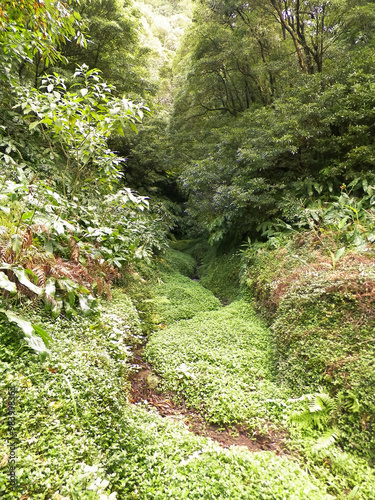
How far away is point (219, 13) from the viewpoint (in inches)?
368

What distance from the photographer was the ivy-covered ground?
167cm

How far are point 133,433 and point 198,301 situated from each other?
3780 mm

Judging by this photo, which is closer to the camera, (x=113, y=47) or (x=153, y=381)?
(x=153, y=381)

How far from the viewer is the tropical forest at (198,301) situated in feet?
6.22

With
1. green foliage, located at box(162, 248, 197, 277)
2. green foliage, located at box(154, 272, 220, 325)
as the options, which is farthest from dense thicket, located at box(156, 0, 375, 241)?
green foliage, located at box(154, 272, 220, 325)

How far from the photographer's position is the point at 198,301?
19.3 ft

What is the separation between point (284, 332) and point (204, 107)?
10848 millimetres

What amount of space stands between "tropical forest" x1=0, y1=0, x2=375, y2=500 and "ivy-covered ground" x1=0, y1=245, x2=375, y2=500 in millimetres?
15

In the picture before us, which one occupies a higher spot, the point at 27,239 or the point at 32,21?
the point at 32,21

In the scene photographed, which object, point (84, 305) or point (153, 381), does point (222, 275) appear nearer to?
point (153, 381)

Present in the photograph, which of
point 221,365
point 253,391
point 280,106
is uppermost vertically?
point 280,106

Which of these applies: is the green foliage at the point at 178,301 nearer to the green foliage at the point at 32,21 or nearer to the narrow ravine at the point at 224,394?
the narrow ravine at the point at 224,394

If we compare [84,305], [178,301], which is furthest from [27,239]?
[178,301]

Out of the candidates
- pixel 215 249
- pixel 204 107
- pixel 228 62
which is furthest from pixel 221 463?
pixel 204 107
